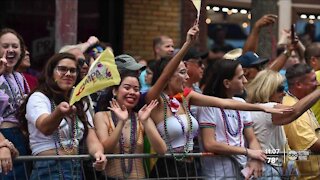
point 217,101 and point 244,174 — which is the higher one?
point 217,101

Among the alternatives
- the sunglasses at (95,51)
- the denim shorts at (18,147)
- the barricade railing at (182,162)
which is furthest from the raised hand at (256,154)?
the sunglasses at (95,51)

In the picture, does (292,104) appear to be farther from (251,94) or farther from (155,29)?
(155,29)

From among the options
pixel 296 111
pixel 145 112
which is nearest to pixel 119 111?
pixel 145 112

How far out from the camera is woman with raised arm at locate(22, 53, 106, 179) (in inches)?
251

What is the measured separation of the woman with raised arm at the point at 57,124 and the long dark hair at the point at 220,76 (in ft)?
4.10

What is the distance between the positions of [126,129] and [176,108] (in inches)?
20.2

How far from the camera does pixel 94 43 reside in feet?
28.7

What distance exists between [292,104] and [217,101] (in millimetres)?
1125

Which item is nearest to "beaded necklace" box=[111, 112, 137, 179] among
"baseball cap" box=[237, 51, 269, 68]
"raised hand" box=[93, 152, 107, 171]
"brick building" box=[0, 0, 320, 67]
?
"raised hand" box=[93, 152, 107, 171]

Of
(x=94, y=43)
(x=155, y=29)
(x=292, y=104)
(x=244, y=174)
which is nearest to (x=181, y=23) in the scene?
(x=155, y=29)

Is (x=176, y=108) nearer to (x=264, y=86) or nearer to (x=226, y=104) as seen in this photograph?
(x=226, y=104)

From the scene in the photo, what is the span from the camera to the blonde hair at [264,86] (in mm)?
7762

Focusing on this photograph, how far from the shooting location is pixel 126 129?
6.86 m

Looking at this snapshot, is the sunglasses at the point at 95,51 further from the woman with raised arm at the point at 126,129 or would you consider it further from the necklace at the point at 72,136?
the necklace at the point at 72,136
